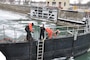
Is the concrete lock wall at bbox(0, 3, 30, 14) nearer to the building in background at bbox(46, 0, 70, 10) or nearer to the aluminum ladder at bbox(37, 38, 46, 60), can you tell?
the building in background at bbox(46, 0, 70, 10)

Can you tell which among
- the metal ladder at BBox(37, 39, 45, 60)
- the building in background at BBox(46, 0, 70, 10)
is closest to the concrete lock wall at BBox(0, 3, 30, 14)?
the building in background at BBox(46, 0, 70, 10)

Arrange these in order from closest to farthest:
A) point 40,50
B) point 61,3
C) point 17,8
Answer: point 40,50 < point 61,3 < point 17,8

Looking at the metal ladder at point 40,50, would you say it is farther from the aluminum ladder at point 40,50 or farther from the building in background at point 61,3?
the building in background at point 61,3

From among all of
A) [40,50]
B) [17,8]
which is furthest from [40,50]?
[17,8]

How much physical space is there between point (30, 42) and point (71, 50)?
3.33 meters

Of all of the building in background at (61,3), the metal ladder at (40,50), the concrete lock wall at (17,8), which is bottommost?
the metal ladder at (40,50)

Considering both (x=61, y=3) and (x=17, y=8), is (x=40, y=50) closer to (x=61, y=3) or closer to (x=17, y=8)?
(x=61, y=3)

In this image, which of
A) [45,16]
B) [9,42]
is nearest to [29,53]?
[9,42]

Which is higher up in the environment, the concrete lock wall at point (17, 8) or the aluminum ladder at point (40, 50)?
the concrete lock wall at point (17, 8)

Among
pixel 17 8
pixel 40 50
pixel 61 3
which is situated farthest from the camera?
pixel 17 8

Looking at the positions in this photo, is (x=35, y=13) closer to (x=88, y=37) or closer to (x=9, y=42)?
(x=88, y=37)

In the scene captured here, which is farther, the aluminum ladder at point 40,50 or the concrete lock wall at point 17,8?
the concrete lock wall at point 17,8

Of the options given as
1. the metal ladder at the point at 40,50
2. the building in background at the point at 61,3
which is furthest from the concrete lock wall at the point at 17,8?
the metal ladder at the point at 40,50

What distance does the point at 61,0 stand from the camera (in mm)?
37688
